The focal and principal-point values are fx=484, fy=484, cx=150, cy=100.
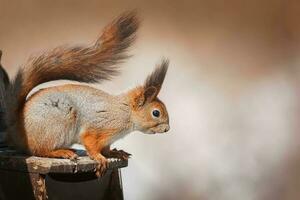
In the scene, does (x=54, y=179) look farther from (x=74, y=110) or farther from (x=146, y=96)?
(x=146, y=96)

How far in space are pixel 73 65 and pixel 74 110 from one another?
0.38 ft

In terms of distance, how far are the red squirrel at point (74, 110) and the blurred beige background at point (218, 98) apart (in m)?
0.29

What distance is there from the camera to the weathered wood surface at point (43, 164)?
0.99m

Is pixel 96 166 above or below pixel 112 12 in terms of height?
below

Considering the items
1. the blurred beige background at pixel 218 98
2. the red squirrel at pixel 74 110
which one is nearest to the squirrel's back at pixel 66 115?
the red squirrel at pixel 74 110

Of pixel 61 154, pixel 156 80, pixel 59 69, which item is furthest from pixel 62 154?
pixel 156 80

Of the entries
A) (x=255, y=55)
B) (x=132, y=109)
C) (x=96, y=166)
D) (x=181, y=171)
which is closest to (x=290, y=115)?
(x=255, y=55)

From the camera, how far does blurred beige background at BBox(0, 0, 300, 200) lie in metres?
1.45

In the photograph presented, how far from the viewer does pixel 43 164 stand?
99cm

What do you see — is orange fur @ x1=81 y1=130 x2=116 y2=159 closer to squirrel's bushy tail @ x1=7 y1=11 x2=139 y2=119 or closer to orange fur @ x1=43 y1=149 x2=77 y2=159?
orange fur @ x1=43 y1=149 x2=77 y2=159

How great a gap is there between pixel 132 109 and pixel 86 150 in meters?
0.14

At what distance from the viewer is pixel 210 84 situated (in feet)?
4.83

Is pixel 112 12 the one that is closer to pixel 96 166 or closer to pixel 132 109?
pixel 132 109

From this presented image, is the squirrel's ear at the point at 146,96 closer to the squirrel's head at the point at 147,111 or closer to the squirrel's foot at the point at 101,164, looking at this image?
the squirrel's head at the point at 147,111
